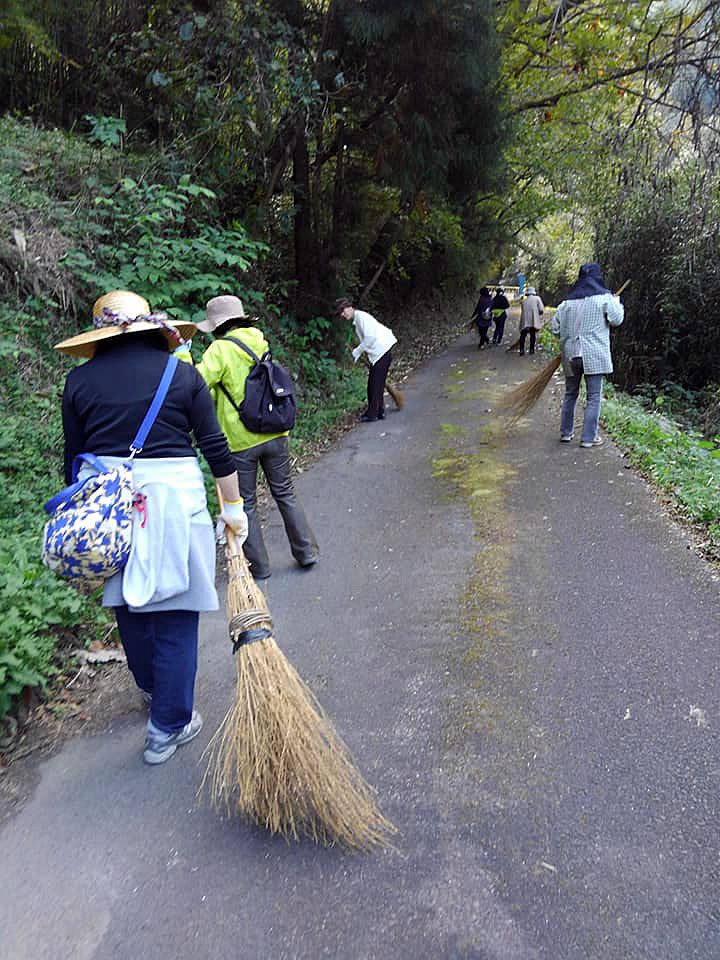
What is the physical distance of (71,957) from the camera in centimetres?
195

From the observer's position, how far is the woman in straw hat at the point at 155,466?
8.16ft

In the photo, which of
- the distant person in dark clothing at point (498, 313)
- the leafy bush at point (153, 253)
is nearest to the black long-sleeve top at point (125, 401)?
the leafy bush at point (153, 253)

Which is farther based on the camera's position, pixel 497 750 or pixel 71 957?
pixel 497 750

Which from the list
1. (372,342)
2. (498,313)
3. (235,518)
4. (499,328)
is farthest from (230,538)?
(499,328)

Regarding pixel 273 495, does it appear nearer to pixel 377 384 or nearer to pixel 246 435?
pixel 246 435

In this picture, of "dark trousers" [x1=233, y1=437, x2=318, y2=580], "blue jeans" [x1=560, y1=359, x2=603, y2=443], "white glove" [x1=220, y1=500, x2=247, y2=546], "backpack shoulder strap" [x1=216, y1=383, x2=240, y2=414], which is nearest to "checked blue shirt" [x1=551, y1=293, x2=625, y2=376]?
"blue jeans" [x1=560, y1=359, x2=603, y2=443]

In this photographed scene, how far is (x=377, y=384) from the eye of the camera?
9.02 metres

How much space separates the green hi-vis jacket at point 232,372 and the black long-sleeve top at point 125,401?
1368 millimetres

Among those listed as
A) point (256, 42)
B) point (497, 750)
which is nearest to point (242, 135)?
point (256, 42)

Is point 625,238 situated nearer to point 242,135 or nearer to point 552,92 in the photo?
point 552,92

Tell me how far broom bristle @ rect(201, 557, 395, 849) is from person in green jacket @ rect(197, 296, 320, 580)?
201 centimetres

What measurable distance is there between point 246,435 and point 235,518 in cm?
140

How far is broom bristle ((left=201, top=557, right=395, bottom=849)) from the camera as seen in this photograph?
7.52 ft

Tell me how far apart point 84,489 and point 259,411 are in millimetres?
1782
